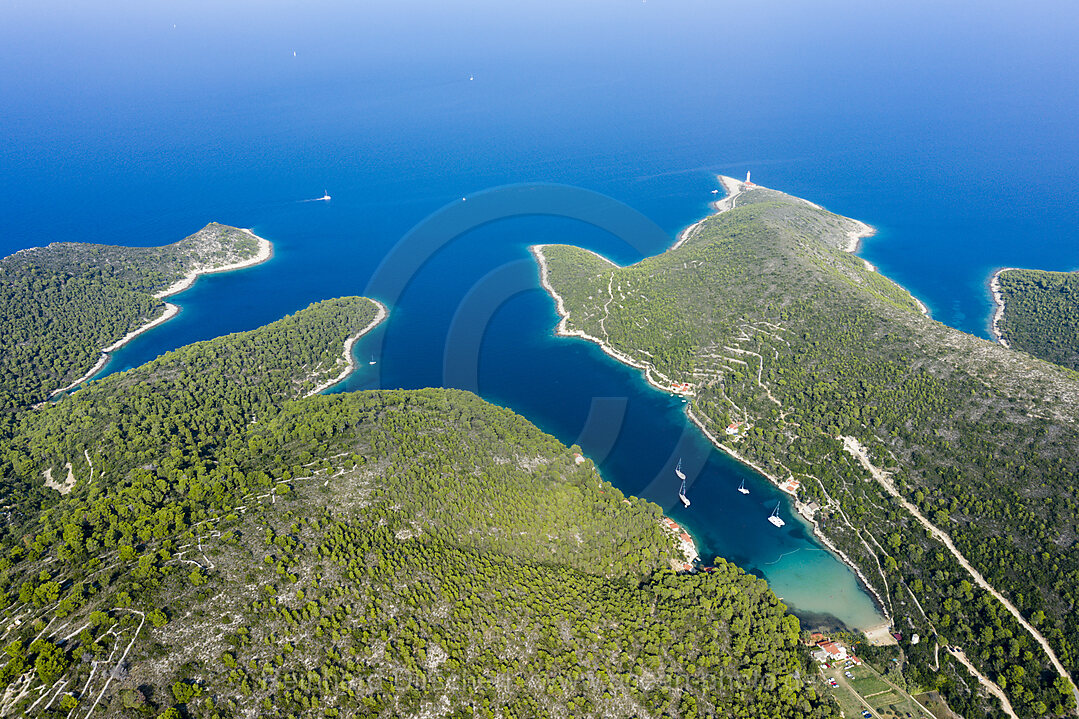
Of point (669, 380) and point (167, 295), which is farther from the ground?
point (669, 380)

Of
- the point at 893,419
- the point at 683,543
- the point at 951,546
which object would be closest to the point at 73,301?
the point at 683,543

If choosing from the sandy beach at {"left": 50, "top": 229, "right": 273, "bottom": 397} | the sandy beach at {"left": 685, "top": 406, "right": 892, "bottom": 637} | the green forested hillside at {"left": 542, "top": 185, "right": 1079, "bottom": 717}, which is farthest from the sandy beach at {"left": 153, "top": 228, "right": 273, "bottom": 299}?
→ the sandy beach at {"left": 685, "top": 406, "right": 892, "bottom": 637}

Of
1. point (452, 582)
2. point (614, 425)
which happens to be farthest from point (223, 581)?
point (614, 425)

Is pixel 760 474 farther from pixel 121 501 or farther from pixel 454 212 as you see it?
pixel 454 212

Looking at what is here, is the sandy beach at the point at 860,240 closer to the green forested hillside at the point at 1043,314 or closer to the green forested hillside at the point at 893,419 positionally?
the green forested hillside at the point at 893,419

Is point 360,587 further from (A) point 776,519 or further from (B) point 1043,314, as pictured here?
(B) point 1043,314

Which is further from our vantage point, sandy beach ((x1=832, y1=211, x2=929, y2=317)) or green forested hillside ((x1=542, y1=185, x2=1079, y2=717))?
sandy beach ((x1=832, y1=211, x2=929, y2=317))

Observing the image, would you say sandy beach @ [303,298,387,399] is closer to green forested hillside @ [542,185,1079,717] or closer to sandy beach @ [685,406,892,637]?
green forested hillside @ [542,185,1079,717]
